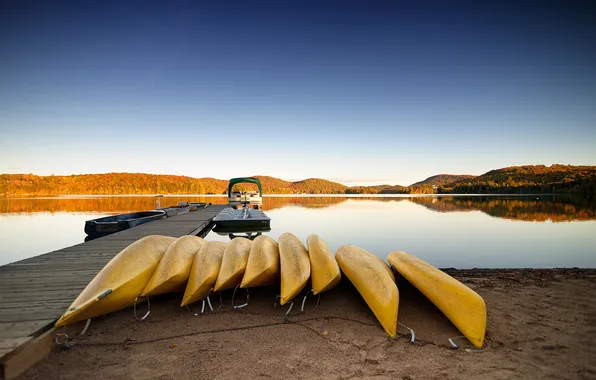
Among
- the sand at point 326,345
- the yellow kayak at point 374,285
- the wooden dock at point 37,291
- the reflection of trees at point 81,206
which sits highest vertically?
the yellow kayak at point 374,285

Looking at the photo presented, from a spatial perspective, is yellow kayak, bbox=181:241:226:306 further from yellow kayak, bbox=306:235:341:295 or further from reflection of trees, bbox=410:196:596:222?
reflection of trees, bbox=410:196:596:222

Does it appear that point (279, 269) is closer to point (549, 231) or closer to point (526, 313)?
point (526, 313)

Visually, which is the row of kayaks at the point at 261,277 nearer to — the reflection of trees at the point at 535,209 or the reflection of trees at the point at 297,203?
the reflection of trees at the point at 535,209

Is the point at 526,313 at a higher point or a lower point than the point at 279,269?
lower

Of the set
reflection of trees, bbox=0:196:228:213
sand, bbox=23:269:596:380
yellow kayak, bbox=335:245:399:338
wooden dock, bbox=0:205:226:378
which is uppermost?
yellow kayak, bbox=335:245:399:338

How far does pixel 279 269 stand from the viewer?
12.4 ft

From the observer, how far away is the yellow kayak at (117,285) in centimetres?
290

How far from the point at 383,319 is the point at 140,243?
2853 millimetres

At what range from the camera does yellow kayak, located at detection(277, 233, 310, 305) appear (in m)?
3.32

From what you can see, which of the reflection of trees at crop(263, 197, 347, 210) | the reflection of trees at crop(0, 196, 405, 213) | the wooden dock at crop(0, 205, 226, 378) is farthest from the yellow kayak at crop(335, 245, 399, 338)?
the reflection of trees at crop(263, 197, 347, 210)

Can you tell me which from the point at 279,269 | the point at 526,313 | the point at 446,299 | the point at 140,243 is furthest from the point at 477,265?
the point at 140,243

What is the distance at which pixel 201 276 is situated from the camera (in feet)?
11.4

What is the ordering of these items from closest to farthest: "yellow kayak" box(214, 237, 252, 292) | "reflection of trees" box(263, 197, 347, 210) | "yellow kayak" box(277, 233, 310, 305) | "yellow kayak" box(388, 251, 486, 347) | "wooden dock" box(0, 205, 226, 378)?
"wooden dock" box(0, 205, 226, 378) → "yellow kayak" box(388, 251, 486, 347) → "yellow kayak" box(277, 233, 310, 305) → "yellow kayak" box(214, 237, 252, 292) → "reflection of trees" box(263, 197, 347, 210)

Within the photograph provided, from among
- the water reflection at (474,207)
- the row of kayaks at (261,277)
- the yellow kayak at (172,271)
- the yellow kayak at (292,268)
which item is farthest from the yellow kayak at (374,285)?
the water reflection at (474,207)
